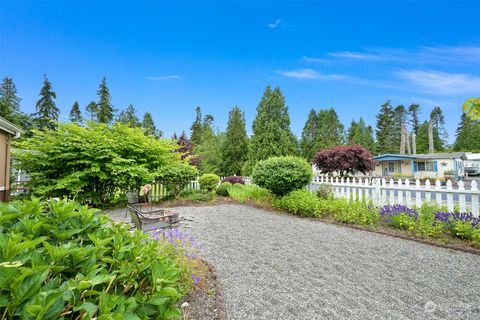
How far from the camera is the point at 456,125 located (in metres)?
43.4

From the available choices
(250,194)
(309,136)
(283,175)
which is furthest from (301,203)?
(309,136)

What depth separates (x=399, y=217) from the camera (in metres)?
4.98

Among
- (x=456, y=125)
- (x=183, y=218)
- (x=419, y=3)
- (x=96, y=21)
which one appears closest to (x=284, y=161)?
(x=183, y=218)

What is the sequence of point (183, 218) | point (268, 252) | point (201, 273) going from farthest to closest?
1. point (183, 218)
2. point (268, 252)
3. point (201, 273)

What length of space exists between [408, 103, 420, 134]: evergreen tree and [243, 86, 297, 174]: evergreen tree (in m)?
39.1

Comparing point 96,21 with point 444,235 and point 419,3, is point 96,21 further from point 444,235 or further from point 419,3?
point 444,235

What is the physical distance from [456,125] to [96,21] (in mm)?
59912

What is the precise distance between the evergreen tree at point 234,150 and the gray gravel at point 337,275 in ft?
51.3

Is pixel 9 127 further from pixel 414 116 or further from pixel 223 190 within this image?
pixel 414 116

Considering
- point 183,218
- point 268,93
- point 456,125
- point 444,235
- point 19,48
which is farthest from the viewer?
point 456,125

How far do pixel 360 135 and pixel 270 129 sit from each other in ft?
82.3

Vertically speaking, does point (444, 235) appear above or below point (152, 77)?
below

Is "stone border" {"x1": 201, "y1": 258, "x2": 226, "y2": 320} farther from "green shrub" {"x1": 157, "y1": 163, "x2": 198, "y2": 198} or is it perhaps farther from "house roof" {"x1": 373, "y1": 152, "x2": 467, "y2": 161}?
"house roof" {"x1": 373, "y1": 152, "x2": 467, "y2": 161}

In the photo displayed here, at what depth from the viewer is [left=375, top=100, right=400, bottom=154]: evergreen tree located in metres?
40.9
